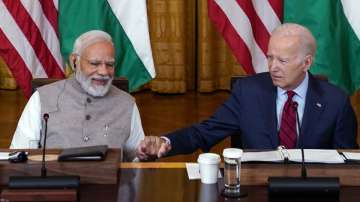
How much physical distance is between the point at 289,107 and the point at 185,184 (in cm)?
85

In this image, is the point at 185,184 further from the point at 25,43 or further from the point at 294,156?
the point at 25,43

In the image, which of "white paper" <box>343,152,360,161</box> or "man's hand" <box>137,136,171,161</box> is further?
"man's hand" <box>137,136,171,161</box>

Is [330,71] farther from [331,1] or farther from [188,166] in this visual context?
[188,166]

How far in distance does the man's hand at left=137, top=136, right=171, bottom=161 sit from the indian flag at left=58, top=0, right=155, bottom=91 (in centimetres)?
164

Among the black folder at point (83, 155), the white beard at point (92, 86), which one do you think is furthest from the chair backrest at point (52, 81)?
the black folder at point (83, 155)

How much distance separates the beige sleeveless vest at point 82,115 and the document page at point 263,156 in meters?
0.86

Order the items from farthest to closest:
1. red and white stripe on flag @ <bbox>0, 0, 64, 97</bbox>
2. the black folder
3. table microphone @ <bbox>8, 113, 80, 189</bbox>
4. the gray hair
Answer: red and white stripe on flag @ <bbox>0, 0, 64, 97</bbox> → the gray hair → the black folder → table microphone @ <bbox>8, 113, 80, 189</bbox>

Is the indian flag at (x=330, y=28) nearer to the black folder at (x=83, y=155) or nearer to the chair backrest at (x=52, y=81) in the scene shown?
the chair backrest at (x=52, y=81)

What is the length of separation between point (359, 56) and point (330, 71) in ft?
0.72

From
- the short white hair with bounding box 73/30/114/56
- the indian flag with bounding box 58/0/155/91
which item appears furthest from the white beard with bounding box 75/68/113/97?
the indian flag with bounding box 58/0/155/91

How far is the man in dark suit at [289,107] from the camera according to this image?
3.25 m

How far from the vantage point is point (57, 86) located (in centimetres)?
345

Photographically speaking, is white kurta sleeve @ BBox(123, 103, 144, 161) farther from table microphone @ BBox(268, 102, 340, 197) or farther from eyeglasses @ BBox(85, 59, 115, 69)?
table microphone @ BBox(268, 102, 340, 197)

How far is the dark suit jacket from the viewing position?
329 cm
